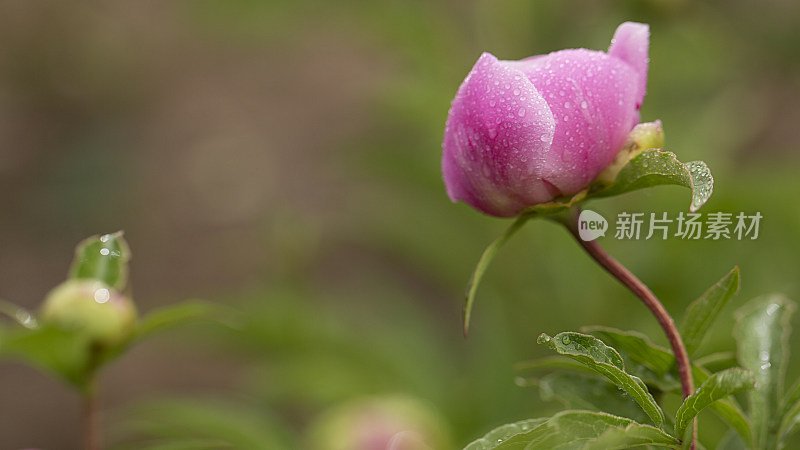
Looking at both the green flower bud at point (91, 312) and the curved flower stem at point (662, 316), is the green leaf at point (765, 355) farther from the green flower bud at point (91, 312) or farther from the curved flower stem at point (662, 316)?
the green flower bud at point (91, 312)

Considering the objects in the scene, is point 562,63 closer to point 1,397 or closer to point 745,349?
point 745,349

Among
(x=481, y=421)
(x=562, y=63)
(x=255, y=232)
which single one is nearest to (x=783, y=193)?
(x=481, y=421)

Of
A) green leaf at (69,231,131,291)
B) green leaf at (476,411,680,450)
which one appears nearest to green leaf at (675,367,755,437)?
green leaf at (476,411,680,450)

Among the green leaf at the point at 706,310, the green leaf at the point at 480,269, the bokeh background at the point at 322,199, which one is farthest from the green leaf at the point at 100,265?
the green leaf at the point at 706,310

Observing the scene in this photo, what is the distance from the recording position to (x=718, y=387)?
0.51 meters

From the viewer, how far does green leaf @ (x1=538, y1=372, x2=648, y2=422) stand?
0.62 m

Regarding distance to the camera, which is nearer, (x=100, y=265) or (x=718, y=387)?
(x=718, y=387)

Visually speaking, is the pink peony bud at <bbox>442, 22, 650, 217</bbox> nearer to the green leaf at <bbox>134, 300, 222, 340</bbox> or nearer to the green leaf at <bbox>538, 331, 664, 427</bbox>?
the green leaf at <bbox>538, 331, 664, 427</bbox>

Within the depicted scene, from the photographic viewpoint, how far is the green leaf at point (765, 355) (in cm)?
61

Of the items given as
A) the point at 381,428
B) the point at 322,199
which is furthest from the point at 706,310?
the point at 322,199

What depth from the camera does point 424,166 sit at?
1.68m

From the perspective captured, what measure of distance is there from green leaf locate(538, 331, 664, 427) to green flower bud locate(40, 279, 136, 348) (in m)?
0.40

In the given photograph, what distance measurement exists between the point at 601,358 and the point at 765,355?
180 mm

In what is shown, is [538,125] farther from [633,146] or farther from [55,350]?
[55,350]
